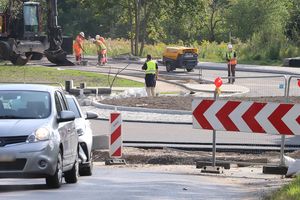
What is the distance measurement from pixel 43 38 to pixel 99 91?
14.7m

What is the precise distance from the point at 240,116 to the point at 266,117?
1.62ft

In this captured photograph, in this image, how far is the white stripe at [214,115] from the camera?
1966cm

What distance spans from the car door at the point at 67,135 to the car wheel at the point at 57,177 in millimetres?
328

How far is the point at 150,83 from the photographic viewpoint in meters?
38.3

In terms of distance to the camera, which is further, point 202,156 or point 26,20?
point 26,20

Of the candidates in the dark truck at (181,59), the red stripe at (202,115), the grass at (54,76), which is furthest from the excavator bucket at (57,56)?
the red stripe at (202,115)

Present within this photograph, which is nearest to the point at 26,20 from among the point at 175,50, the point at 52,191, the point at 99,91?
the point at 175,50

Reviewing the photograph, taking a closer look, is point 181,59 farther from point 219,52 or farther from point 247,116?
point 247,116

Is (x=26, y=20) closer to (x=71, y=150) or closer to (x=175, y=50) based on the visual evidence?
(x=175, y=50)

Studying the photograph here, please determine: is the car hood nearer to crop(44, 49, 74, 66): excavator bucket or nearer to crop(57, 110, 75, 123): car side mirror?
crop(57, 110, 75, 123): car side mirror

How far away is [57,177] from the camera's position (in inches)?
595

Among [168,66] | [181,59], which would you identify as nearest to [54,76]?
[181,59]

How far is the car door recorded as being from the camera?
1538 cm

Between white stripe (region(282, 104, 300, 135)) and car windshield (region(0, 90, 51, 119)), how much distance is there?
5.38 metres
